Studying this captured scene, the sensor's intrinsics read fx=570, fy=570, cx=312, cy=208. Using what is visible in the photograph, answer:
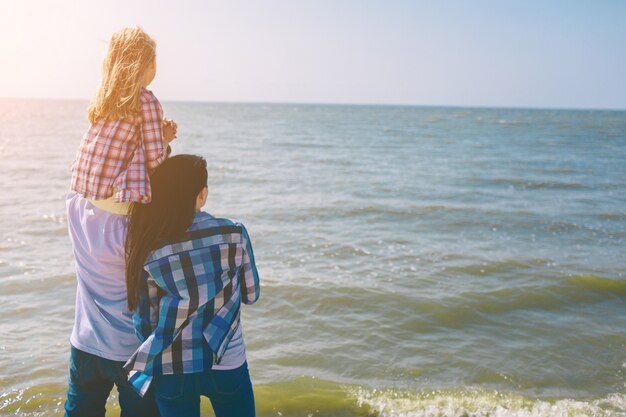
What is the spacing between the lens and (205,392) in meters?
2.54

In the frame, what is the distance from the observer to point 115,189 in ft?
7.91

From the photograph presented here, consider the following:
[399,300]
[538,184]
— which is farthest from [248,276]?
[538,184]

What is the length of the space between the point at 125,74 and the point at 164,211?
23.7 inches

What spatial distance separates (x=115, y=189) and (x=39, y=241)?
7.40 metres

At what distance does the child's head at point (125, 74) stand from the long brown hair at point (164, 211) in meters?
0.29

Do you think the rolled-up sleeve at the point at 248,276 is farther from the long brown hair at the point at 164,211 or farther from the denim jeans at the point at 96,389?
the denim jeans at the point at 96,389

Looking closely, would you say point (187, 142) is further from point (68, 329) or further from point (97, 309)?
point (97, 309)

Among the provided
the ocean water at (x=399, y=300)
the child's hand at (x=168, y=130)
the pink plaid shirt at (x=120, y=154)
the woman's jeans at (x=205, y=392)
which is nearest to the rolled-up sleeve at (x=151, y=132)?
A: the pink plaid shirt at (x=120, y=154)

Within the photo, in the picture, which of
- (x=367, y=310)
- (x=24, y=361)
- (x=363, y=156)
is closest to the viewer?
(x=24, y=361)

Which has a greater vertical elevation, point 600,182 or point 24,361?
point 600,182

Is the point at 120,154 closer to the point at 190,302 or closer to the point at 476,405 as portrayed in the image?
the point at 190,302

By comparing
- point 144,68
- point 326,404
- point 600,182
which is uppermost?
point 144,68

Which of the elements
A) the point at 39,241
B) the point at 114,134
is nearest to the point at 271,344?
the point at 114,134

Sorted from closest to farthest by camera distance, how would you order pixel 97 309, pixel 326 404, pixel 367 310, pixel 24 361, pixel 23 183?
pixel 97 309
pixel 326 404
pixel 24 361
pixel 367 310
pixel 23 183
